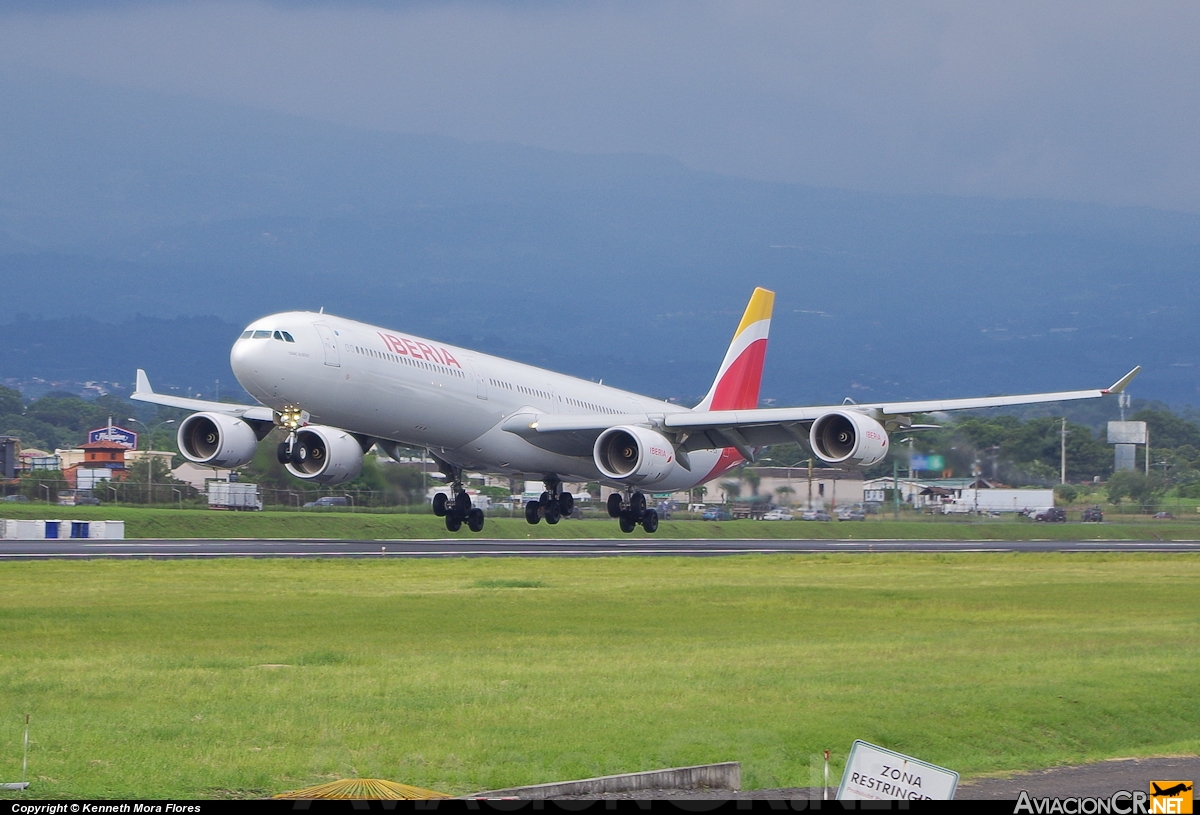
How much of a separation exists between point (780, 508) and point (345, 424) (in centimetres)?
4508

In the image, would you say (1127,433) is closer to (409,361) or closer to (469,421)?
(469,421)

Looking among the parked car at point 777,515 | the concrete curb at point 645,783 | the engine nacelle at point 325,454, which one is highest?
the engine nacelle at point 325,454

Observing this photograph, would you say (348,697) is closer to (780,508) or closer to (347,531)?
(347,531)

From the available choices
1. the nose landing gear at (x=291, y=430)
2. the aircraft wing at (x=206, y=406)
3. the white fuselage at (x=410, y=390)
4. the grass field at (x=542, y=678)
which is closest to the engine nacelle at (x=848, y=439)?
the white fuselage at (x=410, y=390)

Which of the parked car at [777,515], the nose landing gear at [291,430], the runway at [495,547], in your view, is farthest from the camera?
the parked car at [777,515]

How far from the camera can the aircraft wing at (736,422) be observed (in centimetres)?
4847

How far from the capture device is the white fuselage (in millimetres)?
40906

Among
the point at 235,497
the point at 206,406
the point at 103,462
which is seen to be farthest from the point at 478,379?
the point at 103,462

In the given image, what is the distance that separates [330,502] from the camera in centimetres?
7788

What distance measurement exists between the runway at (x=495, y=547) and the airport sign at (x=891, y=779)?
1293 inches

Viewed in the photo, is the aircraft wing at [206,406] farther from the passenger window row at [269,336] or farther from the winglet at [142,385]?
the passenger window row at [269,336]

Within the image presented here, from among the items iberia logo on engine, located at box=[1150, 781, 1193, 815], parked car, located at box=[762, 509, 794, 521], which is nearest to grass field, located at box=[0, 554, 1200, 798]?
iberia logo on engine, located at box=[1150, 781, 1193, 815]

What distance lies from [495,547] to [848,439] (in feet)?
41.3

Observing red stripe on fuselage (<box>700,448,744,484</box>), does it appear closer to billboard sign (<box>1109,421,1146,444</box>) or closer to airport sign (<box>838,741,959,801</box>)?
airport sign (<box>838,741,959,801</box>)
